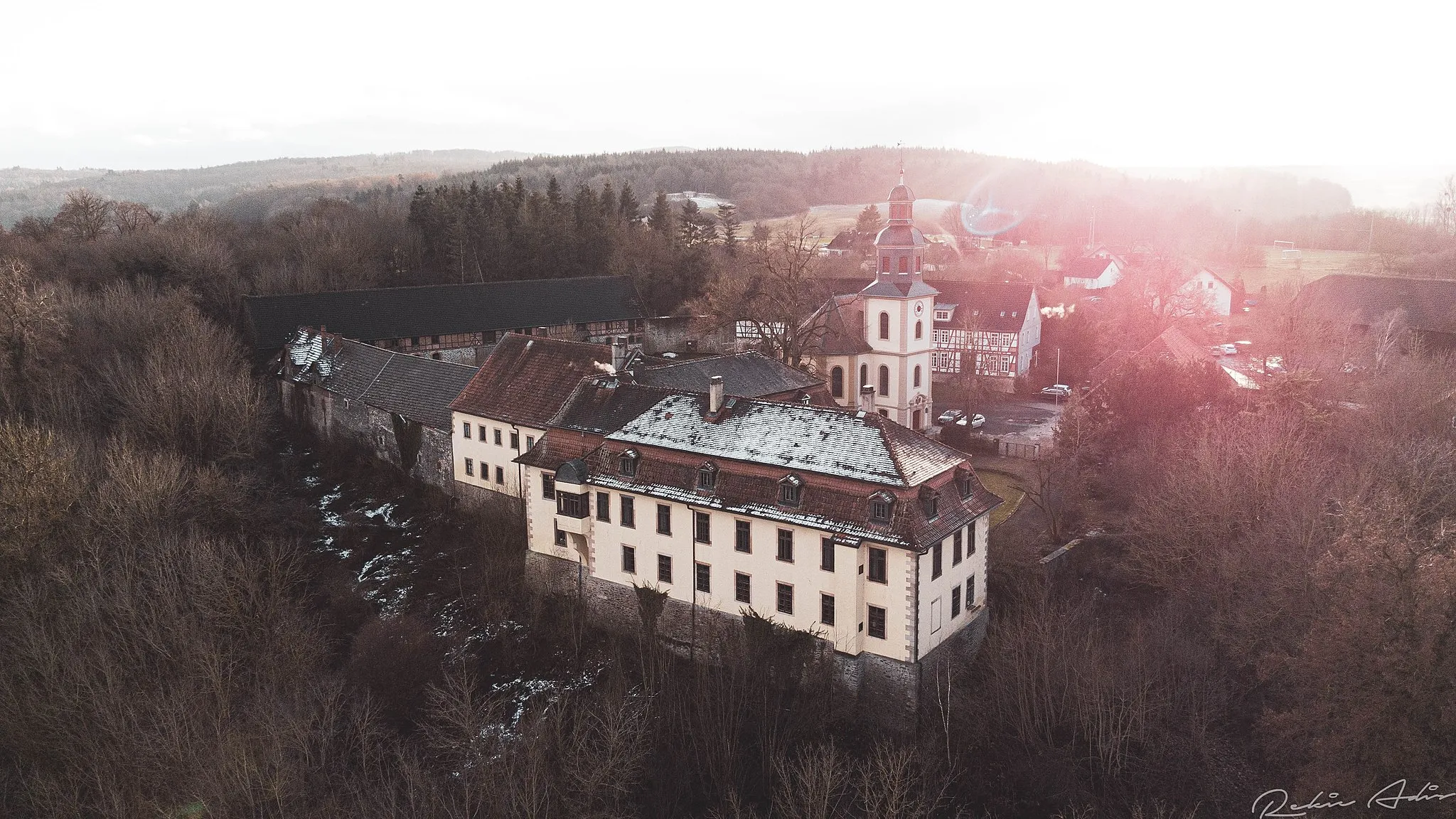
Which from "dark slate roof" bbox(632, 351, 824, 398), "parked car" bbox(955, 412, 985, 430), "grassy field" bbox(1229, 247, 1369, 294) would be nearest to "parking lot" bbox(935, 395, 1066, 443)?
"parked car" bbox(955, 412, 985, 430)

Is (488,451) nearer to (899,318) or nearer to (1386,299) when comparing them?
(899,318)

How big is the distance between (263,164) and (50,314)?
158 m

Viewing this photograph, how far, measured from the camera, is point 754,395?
43.6 m

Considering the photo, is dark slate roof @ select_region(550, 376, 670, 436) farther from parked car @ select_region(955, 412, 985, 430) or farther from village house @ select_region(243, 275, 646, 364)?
village house @ select_region(243, 275, 646, 364)

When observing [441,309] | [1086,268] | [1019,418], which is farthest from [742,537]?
[1086,268]

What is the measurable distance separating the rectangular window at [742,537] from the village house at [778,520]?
4 centimetres

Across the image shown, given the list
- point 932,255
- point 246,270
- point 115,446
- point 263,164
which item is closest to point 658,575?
point 115,446

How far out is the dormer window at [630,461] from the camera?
31.9 metres

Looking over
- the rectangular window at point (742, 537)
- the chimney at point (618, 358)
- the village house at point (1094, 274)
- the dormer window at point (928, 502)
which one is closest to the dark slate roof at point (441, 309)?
the chimney at point (618, 358)

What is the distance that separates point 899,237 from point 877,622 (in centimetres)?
3017

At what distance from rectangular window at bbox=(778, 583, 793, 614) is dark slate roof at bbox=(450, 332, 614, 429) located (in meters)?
13.4

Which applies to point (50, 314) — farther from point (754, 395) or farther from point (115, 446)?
point (754, 395)

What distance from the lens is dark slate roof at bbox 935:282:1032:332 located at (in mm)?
68562

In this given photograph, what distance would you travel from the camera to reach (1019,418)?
190 feet
